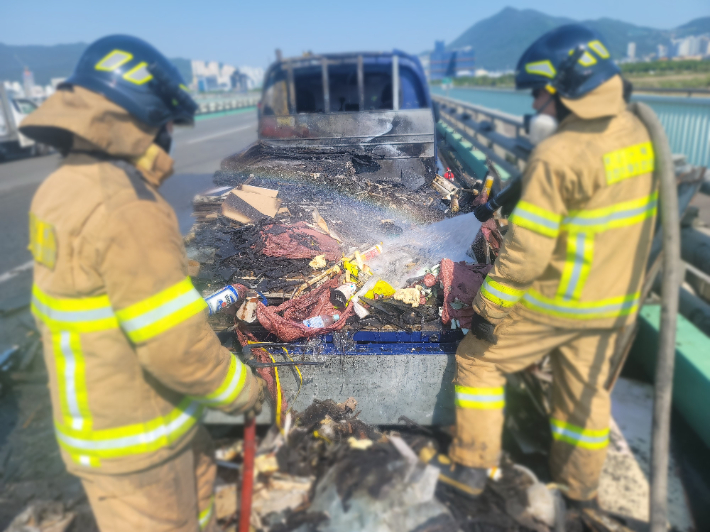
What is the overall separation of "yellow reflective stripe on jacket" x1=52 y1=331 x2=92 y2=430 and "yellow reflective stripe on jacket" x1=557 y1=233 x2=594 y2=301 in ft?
5.96

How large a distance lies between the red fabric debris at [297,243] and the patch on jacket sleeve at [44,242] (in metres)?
1.89

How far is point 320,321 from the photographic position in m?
2.56

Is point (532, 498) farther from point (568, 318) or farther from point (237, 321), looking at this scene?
point (237, 321)

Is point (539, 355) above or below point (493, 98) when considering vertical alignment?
below

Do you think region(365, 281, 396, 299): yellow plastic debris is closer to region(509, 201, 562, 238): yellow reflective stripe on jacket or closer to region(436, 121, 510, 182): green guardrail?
region(509, 201, 562, 238): yellow reflective stripe on jacket

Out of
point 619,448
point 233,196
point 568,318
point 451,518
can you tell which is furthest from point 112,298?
point 619,448

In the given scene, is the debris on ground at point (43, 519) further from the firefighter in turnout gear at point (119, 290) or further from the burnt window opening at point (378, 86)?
the burnt window opening at point (378, 86)

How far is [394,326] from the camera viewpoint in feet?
8.54

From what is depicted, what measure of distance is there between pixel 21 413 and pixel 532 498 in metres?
3.32

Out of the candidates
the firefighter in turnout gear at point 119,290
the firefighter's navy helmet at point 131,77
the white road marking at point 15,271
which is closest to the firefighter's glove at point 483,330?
the firefighter in turnout gear at point 119,290

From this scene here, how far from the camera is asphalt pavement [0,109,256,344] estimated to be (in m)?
2.48

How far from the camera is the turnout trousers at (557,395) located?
1.94 metres

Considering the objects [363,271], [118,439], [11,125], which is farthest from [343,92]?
[11,125]

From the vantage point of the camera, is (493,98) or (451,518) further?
(493,98)
